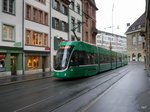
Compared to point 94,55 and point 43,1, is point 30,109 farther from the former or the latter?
point 43,1

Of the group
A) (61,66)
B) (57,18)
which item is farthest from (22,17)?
(61,66)

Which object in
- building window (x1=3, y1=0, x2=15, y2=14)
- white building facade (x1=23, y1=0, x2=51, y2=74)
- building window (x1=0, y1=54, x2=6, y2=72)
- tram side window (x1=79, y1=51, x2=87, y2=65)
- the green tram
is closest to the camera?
the green tram

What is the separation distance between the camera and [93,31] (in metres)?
49.2

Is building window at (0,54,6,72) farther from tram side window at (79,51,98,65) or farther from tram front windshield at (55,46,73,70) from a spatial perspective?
tram side window at (79,51,98,65)

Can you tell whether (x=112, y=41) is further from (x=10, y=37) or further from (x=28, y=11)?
(x=10, y=37)

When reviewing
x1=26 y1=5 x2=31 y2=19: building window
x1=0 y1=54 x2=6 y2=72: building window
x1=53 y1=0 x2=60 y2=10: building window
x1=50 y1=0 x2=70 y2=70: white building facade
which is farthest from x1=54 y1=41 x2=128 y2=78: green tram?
x1=53 y1=0 x2=60 y2=10: building window

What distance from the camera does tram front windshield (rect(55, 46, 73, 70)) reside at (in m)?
15.4

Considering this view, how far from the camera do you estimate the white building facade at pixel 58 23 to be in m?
31.1

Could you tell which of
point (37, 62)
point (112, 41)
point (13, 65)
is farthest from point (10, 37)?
point (112, 41)

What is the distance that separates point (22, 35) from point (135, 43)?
77995 mm

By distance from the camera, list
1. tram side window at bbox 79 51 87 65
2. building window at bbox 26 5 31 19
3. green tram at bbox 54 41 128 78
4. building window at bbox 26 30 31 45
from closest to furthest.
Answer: green tram at bbox 54 41 128 78
tram side window at bbox 79 51 87 65
building window at bbox 26 30 31 45
building window at bbox 26 5 31 19

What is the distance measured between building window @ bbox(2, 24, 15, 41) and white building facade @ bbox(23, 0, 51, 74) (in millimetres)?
1961

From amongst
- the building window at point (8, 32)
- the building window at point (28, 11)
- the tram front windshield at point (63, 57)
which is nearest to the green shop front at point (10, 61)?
the building window at point (8, 32)

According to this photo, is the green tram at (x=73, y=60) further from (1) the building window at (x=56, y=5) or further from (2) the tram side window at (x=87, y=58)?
(1) the building window at (x=56, y=5)
